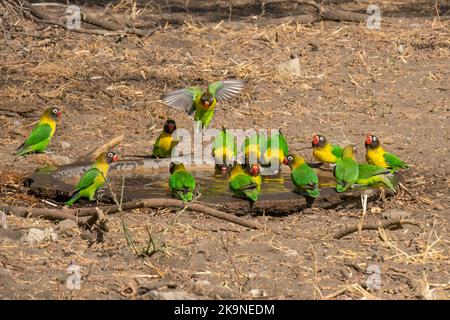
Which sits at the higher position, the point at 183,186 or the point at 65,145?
the point at 65,145

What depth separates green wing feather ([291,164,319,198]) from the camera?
308 inches

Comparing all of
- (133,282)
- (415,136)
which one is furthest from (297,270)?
(415,136)

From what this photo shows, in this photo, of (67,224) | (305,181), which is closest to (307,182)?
(305,181)

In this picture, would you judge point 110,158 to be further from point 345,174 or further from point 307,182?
point 345,174

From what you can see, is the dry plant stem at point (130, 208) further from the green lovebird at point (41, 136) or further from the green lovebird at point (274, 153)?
the green lovebird at point (41, 136)

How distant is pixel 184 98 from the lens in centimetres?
1045

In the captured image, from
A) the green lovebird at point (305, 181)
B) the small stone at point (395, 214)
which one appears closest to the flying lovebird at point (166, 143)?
the green lovebird at point (305, 181)

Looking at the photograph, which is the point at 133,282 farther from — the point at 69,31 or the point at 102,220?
the point at 69,31

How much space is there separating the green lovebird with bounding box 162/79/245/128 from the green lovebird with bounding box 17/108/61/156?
1.23m

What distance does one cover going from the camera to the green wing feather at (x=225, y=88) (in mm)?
10508

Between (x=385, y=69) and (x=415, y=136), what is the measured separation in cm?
221

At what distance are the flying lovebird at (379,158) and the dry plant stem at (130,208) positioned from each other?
1866 mm

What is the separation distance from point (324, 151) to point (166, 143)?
142 cm

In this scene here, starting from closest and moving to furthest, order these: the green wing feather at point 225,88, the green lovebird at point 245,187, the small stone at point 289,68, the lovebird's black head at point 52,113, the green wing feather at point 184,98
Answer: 1. the green lovebird at point 245,187
2. the lovebird's black head at point 52,113
3. the green wing feather at point 184,98
4. the green wing feather at point 225,88
5. the small stone at point 289,68
